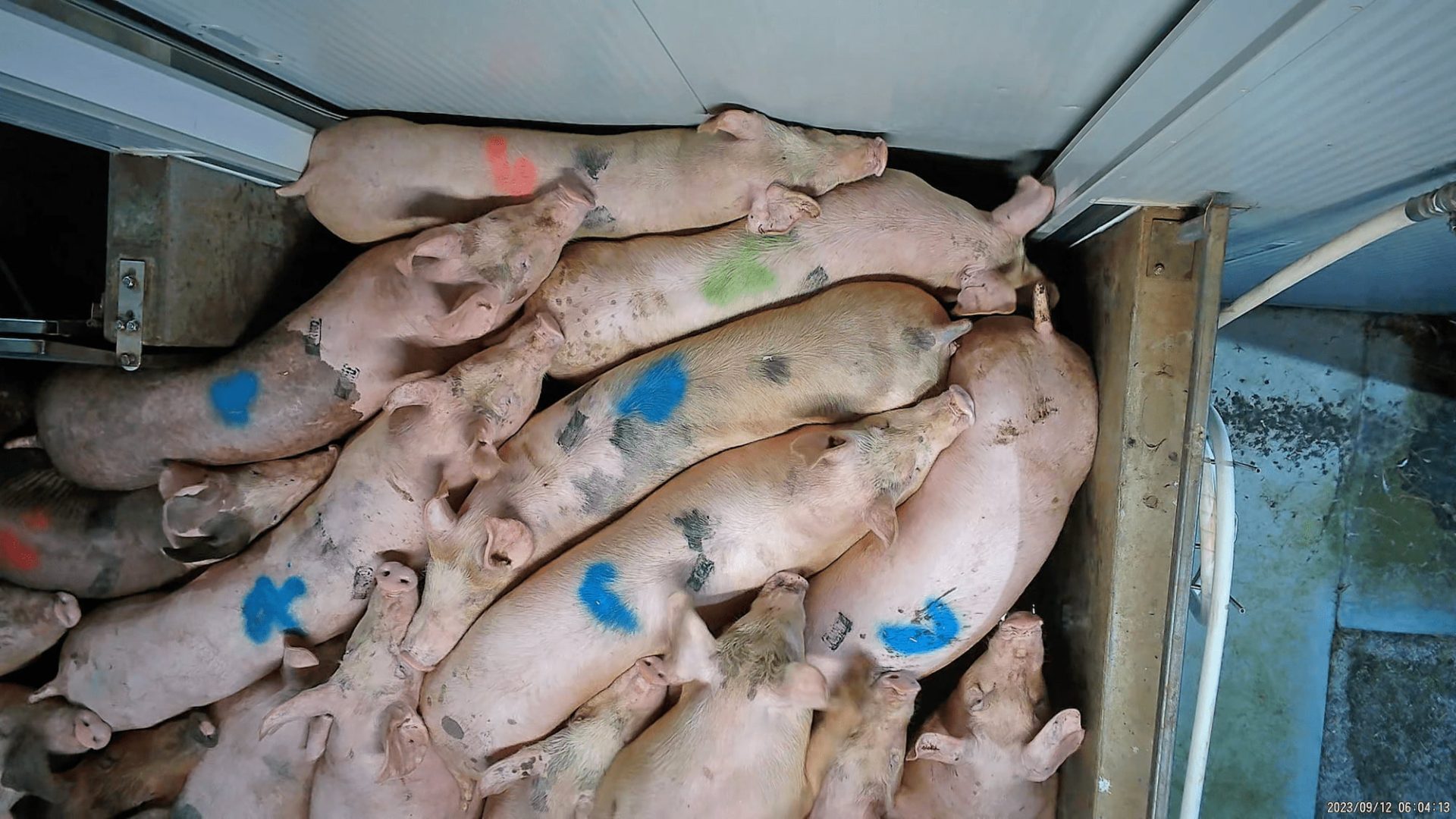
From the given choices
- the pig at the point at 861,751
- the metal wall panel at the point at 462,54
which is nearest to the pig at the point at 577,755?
the pig at the point at 861,751

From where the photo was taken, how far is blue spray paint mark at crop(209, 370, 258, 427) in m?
2.58

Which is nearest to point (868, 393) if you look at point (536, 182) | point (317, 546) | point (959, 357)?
point (959, 357)

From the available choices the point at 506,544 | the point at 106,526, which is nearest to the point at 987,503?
the point at 506,544

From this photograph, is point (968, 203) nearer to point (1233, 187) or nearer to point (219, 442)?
point (1233, 187)

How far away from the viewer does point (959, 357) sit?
247cm

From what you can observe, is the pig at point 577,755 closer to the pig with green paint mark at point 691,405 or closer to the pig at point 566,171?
the pig with green paint mark at point 691,405

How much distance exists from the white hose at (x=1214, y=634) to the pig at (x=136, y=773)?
315cm

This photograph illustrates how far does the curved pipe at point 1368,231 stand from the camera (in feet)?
5.37

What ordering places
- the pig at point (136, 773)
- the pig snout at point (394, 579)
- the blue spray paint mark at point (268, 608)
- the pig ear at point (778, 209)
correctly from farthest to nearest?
the pig at point (136, 773)
the blue spray paint mark at point (268, 608)
the pig snout at point (394, 579)
the pig ear at point (778, 209)

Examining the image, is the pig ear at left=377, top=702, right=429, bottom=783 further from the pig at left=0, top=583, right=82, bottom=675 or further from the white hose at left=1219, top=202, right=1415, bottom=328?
the white hose at left=1219, top=202, right=1415, bottom=328

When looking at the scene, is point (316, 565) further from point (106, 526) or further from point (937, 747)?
point (937, 747)

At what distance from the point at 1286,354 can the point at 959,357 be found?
2120mm

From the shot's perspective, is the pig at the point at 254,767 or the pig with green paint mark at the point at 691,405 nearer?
the pig with green paint mark at the point at 691,405

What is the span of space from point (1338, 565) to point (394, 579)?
3813 millimetres
